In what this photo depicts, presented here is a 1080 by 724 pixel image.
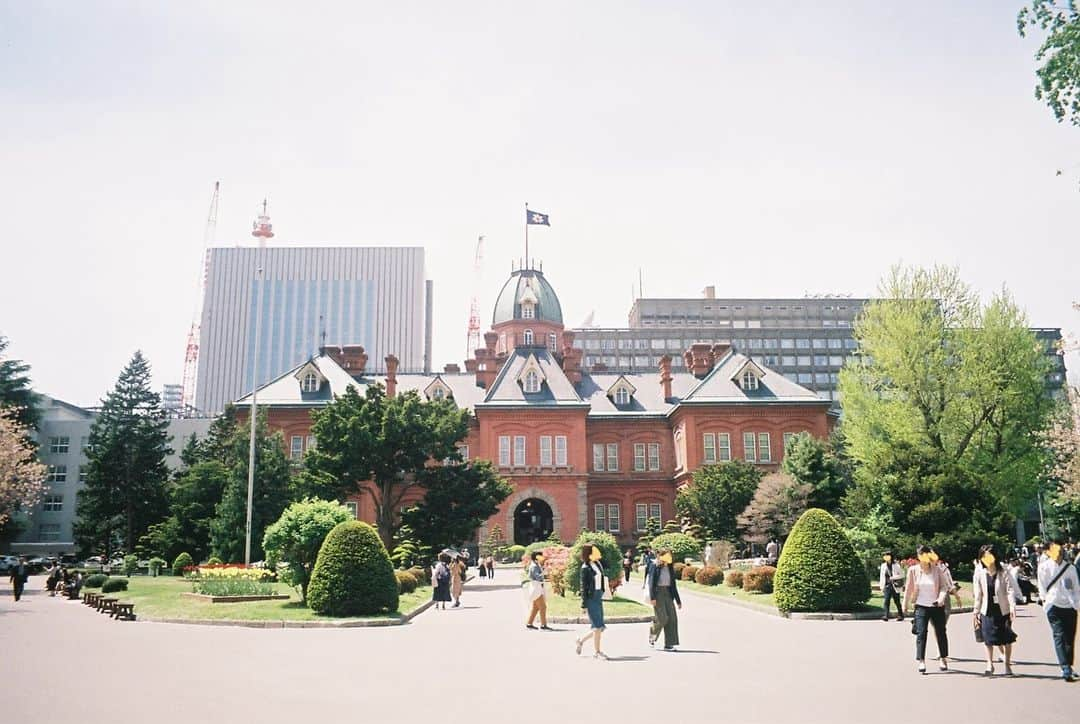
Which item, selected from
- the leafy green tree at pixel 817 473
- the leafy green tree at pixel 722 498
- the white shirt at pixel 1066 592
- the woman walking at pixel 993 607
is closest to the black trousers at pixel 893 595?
the woman walking at pixel 993 607

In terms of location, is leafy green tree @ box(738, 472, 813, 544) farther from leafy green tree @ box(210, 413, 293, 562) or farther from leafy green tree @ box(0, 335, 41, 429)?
leafy green tree @ box(0, 335, 41, 429)

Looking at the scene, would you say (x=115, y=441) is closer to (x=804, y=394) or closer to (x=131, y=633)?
(x=131, y=633)

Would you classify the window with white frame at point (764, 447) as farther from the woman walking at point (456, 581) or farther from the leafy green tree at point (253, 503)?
the woman walking at point (456, 581)

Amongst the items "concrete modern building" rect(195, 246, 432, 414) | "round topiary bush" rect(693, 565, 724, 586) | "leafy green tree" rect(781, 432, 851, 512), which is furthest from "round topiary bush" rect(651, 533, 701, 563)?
"concrete modern building" rect(195, 246, 432, 414)

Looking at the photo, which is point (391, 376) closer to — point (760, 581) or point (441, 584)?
point (441, 584)

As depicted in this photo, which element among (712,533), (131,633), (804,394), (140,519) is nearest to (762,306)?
(804,394)

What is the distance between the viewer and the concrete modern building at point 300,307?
153 metres

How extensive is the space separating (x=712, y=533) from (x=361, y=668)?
111 ft

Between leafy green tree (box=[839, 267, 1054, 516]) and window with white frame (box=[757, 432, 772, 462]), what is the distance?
1494cm

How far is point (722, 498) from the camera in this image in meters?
43.1

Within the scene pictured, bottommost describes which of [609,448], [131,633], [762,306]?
[131,633]

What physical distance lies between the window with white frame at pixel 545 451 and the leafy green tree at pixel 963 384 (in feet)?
70.1

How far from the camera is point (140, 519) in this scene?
182ft

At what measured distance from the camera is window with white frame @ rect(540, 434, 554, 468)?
5469 centimetres
